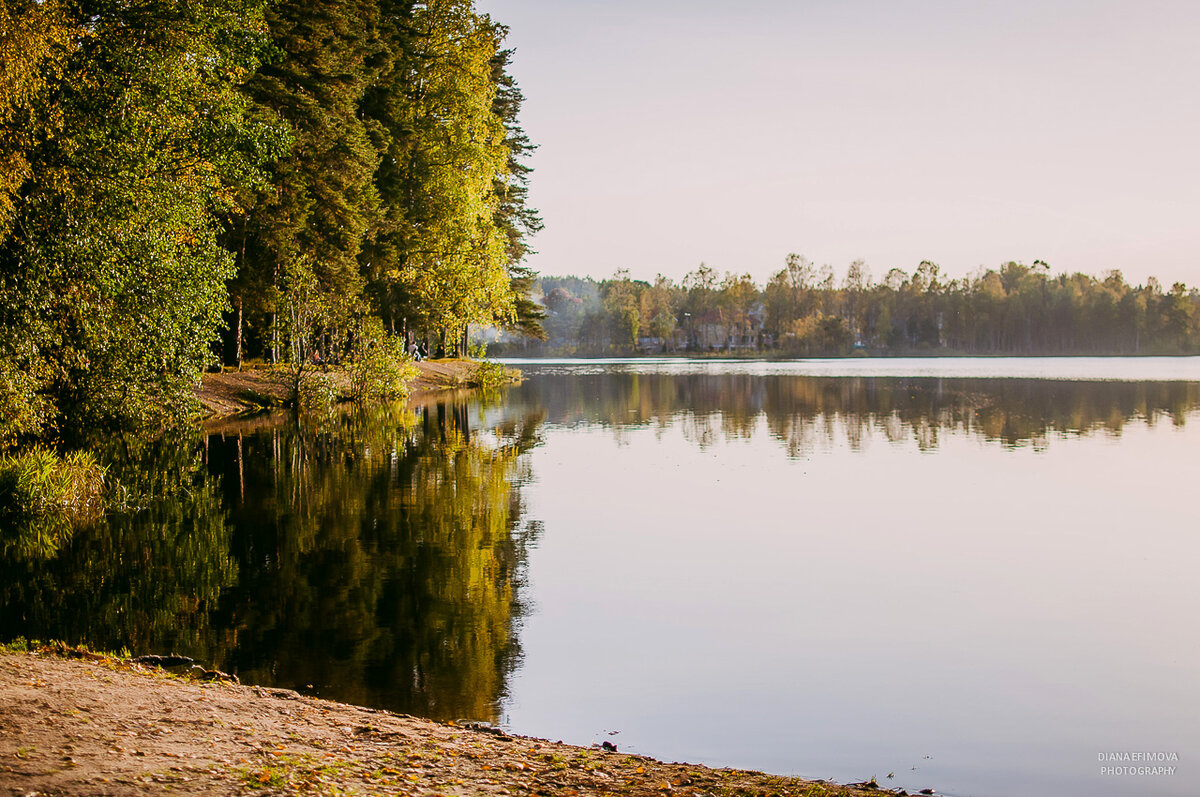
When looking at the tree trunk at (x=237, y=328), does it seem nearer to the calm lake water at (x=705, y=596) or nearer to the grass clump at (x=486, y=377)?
the calm lake water at (x=705, y=596)

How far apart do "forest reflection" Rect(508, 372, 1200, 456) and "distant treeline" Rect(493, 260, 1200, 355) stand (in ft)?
305

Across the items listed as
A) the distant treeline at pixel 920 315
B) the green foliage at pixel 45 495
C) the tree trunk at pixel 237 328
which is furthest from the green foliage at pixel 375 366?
the distant treeline at pixel 920 315

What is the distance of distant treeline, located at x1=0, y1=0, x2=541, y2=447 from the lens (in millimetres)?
15695

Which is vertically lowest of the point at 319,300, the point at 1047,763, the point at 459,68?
the point at 1047,763

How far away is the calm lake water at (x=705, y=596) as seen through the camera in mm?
6863

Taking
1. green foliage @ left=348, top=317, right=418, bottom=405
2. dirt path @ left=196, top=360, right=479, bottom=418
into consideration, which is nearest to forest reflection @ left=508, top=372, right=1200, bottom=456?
green foliage @ left=348, top=317, right=418, bottom=405

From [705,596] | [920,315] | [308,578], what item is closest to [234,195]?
[308,578]

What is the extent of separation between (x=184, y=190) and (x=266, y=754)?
652 inches

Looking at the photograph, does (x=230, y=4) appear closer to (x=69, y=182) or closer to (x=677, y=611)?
(x=69, y=182)

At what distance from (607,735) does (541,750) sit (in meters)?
0.83

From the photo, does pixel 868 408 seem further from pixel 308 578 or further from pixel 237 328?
pixel 308 578

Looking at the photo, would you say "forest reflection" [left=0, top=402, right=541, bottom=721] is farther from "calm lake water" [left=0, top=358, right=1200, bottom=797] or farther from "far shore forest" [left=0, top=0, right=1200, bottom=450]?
"far shore forest" [left=0, top=0, right=1200, bottom=450]

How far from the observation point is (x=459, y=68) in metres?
41.8

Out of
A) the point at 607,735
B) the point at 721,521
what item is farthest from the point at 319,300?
the point at 607,735
